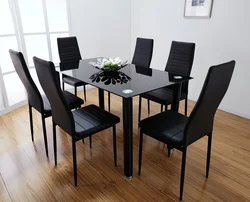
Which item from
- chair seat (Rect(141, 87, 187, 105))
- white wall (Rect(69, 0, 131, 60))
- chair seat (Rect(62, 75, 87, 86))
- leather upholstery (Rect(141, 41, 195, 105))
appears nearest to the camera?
chair seat (Rect(141, 87, 187, 105))

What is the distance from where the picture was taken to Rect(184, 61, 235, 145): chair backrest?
52.8 inches

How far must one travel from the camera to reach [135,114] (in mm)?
3133

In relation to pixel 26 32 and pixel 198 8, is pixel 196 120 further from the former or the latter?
pixel 26 32

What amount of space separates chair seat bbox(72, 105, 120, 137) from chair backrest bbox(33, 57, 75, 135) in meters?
0.10

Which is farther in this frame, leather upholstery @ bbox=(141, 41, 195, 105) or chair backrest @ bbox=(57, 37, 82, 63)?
chair backrest @ bbox=(57, 37, 82, 63)

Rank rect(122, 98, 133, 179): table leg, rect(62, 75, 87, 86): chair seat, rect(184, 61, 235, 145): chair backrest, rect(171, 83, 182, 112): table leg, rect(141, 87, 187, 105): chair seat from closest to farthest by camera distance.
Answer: rect(184, 61, 235, 145): chair backrest, rect(122, 98, 133, 179): table leg, rect(171, 83, 182, 112): table leg, rect(141, 87, 187, 105): chair seat, rect(62, 75, 87, 86): chair seat

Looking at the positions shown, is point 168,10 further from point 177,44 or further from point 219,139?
point 219,139

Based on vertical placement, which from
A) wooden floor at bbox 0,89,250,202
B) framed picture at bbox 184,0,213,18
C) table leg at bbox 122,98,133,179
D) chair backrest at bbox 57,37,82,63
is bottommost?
wooden floor at bbox 0,89,250,202

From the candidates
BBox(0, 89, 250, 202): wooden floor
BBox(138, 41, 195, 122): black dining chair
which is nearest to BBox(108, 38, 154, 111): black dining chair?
BBox(138, 41, 195, 122): black dining chair

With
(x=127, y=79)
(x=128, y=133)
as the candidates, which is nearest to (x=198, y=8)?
(x=127, y=79)

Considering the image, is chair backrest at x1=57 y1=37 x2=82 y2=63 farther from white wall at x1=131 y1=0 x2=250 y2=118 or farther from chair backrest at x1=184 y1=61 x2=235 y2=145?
chair backrest at x1=184 y1=61 x2=235 y2=145

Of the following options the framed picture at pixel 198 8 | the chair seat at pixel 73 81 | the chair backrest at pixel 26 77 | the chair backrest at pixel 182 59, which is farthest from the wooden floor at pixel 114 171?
the framed picture at pixel 198 8

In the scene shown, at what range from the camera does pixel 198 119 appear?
4.96 ft

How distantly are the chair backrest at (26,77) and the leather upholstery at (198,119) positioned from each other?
3.39 ft
